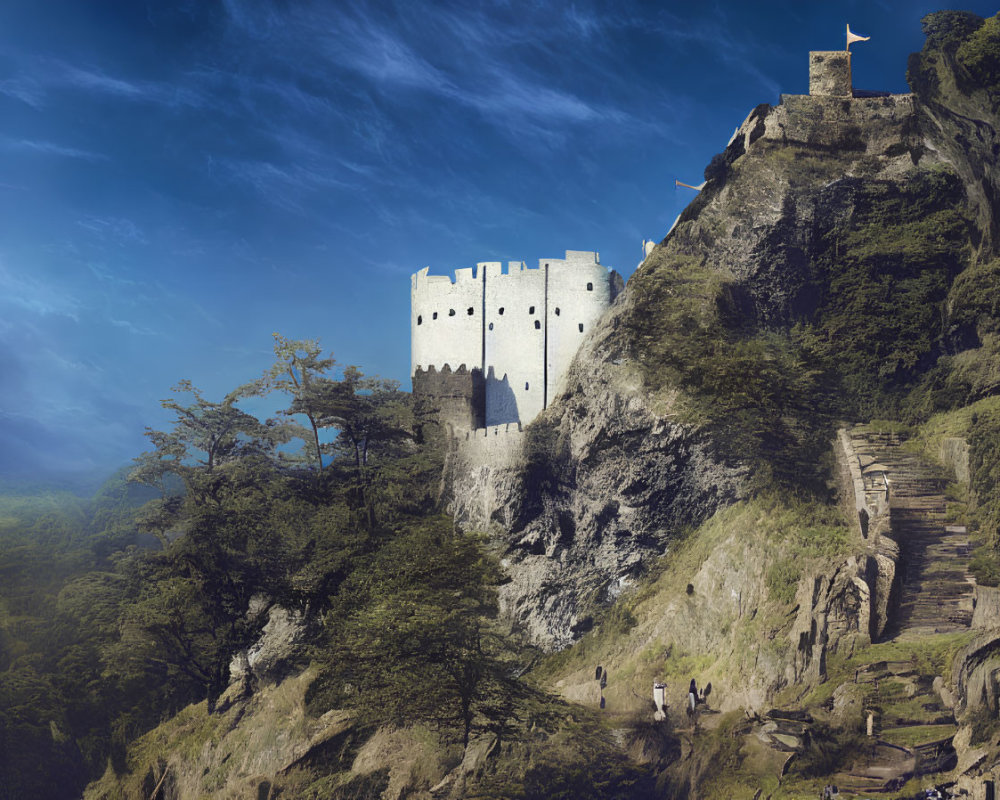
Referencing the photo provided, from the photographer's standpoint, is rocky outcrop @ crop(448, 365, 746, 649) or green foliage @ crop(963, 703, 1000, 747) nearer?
green foliage @ crop(963, 703, 1000, 747)

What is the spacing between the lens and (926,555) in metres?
23.1

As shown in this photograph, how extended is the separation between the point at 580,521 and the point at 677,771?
7.52 meters

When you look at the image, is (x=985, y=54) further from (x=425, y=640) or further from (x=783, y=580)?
(x=425, y=640)

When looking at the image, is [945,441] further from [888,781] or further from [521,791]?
[521,791]

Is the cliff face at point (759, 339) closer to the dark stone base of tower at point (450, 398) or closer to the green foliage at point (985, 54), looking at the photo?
the green foliage at point (985, 54)

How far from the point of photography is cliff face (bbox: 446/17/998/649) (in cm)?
2666

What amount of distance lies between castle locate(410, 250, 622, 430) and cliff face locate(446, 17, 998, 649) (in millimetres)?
3162

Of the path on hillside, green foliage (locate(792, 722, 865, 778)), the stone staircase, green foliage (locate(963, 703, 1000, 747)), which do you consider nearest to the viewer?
green foliage (locate(963, 703, 1000, 747))

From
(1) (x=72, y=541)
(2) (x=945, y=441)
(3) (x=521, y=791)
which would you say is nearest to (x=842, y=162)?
(2) (x=945, y=441)

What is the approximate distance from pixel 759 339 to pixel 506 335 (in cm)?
912

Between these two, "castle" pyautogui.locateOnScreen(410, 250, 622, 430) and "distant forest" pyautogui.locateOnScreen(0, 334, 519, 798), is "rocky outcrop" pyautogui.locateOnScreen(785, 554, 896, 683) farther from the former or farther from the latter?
"castle" pyautogui.locateOnScreen(410, 250, 622, 430)

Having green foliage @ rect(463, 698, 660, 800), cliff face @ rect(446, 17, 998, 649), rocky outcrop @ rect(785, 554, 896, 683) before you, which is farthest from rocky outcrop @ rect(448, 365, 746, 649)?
rocky outcrop @ rect(785, 554, 896, 683)

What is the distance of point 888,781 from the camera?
2141 centimetres

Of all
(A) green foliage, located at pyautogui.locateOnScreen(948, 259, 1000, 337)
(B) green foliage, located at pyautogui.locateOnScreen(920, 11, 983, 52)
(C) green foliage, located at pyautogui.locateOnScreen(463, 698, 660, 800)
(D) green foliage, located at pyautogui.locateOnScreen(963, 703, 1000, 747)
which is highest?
(B) green foliage, located at pyautogui.locateOnScreen(920, 11, 983, 52)
